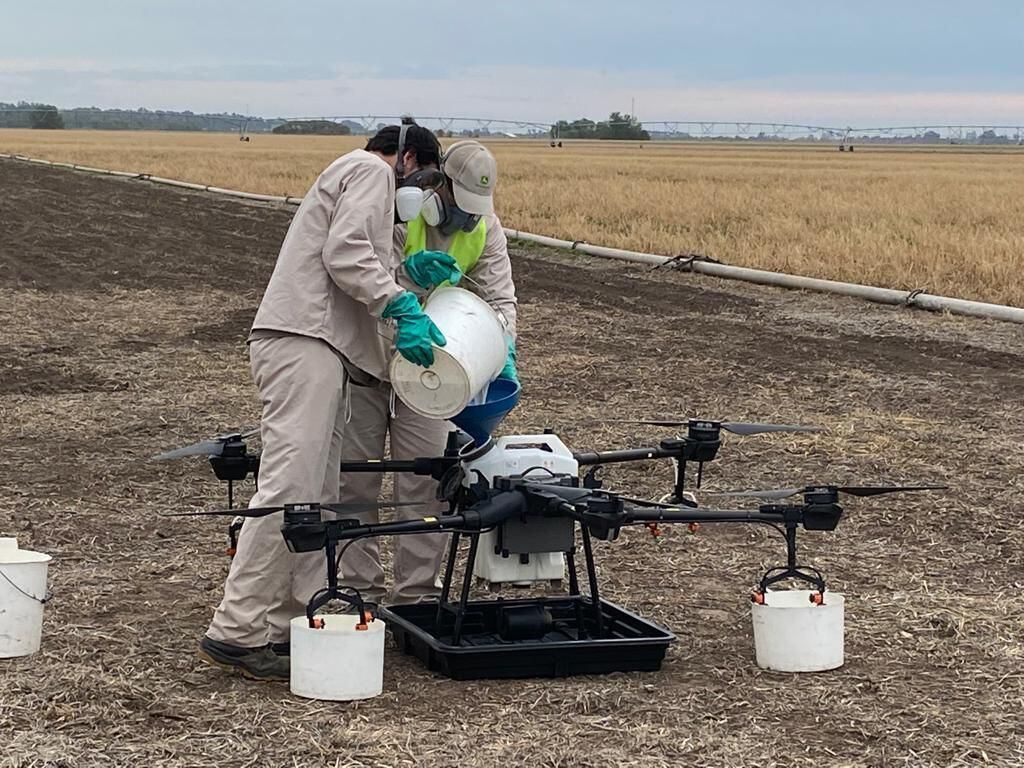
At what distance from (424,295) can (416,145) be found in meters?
0.50

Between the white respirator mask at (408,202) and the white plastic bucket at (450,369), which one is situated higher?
the white respirator mask at (408,202)

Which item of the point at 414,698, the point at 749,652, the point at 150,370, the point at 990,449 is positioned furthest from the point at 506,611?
the point at 150,370

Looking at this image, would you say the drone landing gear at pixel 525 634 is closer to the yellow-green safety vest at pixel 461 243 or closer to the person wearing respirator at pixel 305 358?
the person wearing respirator at pixel 305 358

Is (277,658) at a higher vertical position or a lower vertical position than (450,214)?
lower

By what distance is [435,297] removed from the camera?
4531mm

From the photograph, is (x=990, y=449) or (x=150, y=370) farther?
(x=150, y=370)

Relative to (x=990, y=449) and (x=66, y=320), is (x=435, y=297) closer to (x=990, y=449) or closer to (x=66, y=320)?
(x=990, y=449)

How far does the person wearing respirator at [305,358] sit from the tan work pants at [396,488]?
1.13 ft

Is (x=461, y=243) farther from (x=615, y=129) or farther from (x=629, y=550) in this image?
(x=615, y=129)

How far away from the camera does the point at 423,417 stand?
4793mm

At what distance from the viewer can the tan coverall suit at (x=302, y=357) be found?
4227 mm

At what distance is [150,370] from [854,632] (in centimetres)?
628

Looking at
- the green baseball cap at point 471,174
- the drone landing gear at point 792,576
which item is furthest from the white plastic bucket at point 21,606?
the drone landing gear at point 792,576

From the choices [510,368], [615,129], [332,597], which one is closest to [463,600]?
[332,597]
